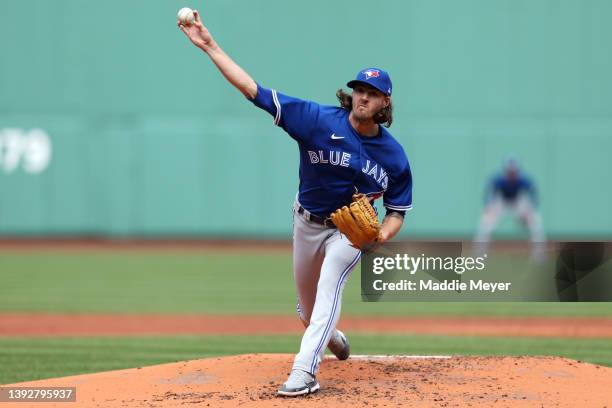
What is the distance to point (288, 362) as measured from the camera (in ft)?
20.6

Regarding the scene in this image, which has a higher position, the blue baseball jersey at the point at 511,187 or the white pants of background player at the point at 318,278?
the blue baseball jersey at the point at 511,187

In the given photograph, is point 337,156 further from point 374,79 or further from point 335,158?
point 374,79

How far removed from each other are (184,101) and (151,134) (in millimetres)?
988

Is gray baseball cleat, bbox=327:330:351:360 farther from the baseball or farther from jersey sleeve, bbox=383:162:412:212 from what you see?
the baseball

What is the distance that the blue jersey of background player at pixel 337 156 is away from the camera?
545 centimetres

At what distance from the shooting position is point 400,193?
18.7 feet

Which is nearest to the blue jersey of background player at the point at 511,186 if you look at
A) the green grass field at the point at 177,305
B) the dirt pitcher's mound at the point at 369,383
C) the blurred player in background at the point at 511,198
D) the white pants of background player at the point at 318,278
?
the blurred player in background at the point at 511,198

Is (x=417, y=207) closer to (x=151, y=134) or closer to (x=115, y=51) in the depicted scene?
(x=151, y=134)

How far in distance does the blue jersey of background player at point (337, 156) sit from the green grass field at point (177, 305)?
2.39 meters

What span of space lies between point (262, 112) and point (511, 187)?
578 cm

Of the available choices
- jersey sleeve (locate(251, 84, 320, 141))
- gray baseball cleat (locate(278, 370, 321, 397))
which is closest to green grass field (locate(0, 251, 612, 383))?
gray baseball cleat (locate(278, 370, 321, 397))

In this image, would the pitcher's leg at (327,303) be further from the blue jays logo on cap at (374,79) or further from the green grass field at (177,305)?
the green grass field at (177,305)

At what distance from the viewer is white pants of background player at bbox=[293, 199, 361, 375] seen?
5.34m

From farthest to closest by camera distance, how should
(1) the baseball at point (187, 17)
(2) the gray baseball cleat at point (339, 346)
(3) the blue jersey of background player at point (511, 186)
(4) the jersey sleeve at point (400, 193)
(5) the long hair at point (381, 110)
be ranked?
(3) the blue jersey of background player at point (511, 186)
(2) the gray baseball cleat at point (339, 346)
(4) the jersey sleeve at point (400, 193)
(5) the long hair at point (381, 110)
(1) the baseball at point (187, 17)
